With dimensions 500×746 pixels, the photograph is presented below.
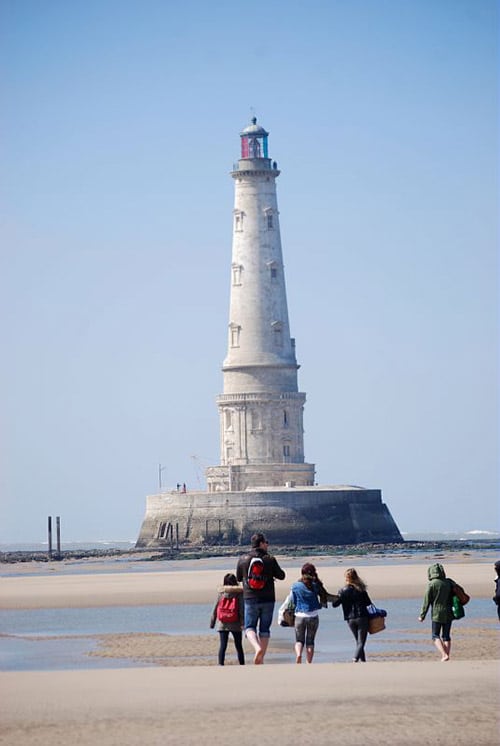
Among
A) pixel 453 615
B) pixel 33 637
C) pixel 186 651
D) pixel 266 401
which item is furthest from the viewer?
pixel 266 401

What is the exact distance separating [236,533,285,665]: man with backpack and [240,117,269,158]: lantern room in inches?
2411

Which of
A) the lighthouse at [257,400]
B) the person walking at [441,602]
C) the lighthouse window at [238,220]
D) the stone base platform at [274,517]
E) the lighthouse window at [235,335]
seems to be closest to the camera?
the person walking at [441,602]

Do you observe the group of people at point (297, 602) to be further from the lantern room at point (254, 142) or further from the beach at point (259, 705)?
the lantern room at point (254, 142)

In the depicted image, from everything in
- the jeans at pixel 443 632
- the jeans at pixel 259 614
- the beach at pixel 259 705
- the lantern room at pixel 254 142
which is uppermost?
the lantern room at pixel 254 142

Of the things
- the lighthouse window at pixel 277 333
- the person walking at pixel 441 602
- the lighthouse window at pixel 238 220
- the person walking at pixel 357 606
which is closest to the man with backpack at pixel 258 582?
the person walking at pixel 357 606

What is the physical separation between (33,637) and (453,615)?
9.26 m

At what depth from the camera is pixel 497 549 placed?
2768 inches

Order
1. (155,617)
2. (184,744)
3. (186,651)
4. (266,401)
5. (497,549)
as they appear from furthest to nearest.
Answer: (266,401) < (497,549) < (155,617) < (186,651) < (184,744)

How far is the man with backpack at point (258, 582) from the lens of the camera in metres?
17.1

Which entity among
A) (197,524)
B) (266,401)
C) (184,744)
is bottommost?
(184,744)

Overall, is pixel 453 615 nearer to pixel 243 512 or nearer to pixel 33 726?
pixel 33 726

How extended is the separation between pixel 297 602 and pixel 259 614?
1.38ft

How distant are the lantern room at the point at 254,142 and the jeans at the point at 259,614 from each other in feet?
201

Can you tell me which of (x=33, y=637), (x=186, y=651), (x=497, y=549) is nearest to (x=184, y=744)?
(x=186, y=651)
